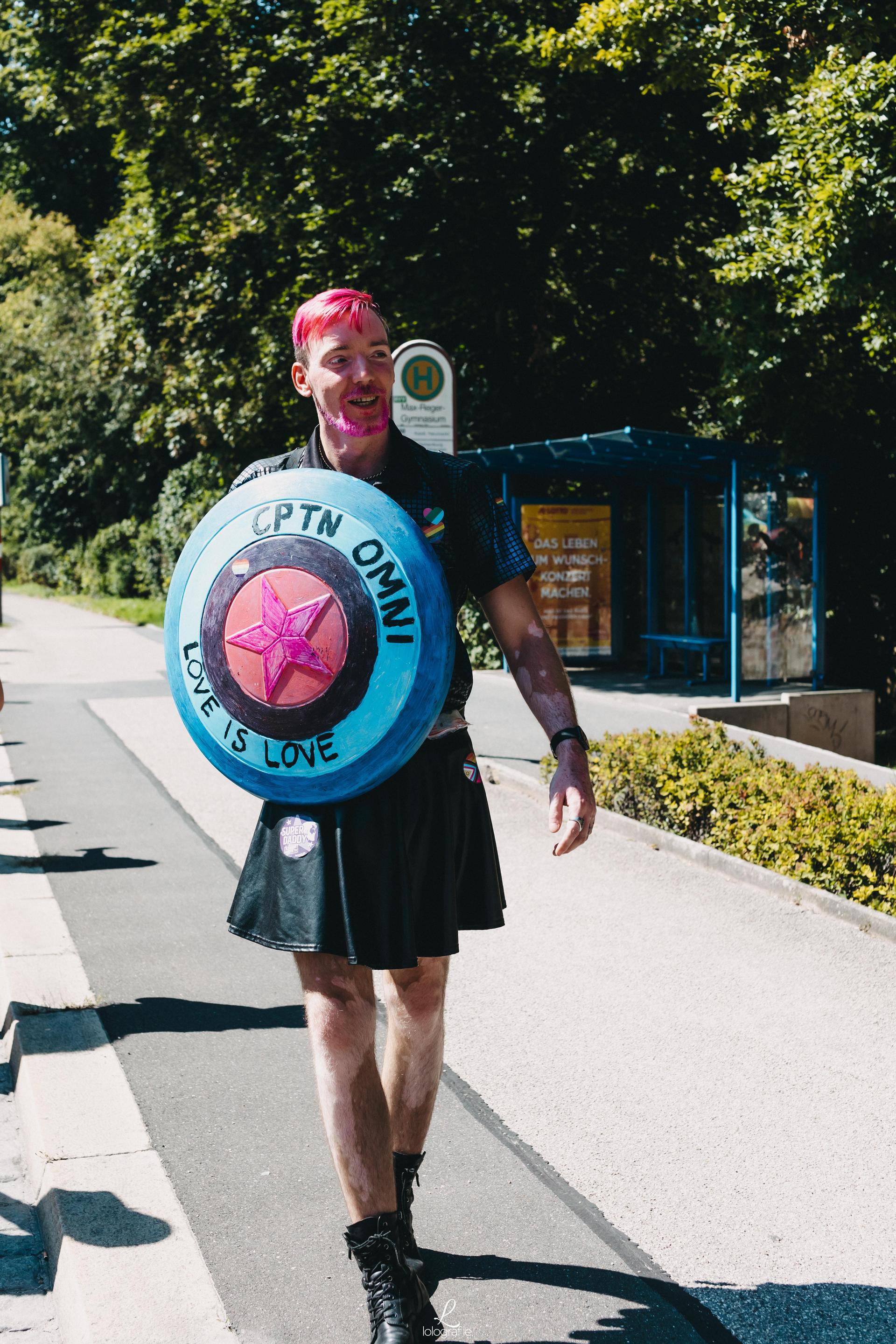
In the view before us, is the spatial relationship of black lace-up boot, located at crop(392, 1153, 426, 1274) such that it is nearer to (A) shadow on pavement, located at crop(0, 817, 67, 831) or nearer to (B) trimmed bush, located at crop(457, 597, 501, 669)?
(A) shadow on pavement, located at crop(0, 817, 67, 831)

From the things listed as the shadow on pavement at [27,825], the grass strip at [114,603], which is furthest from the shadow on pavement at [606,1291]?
the grass strip at [114,603]

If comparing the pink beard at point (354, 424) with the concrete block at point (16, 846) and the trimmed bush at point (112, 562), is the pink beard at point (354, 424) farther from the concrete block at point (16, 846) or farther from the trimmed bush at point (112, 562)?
the trimmed bush at point (112, 562)

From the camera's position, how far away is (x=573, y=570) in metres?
16.8

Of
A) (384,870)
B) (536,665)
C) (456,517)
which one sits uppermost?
(456,517)

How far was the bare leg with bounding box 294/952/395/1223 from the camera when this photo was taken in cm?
246

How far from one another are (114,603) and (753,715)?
24419mm

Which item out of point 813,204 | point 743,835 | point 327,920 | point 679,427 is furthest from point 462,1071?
point 679,427

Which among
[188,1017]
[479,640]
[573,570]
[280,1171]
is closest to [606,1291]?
[280,1171]

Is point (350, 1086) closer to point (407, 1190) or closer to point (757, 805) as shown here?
point (407, 1190)

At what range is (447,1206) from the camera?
312 cm

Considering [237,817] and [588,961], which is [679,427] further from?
[588,961]

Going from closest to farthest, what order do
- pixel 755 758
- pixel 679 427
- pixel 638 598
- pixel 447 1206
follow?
pixel 447 1206, pixel 755 758, pixel 638 598, pixel 679 427

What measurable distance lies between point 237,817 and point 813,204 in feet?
19.7

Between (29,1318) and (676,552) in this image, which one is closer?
(29,1318)
